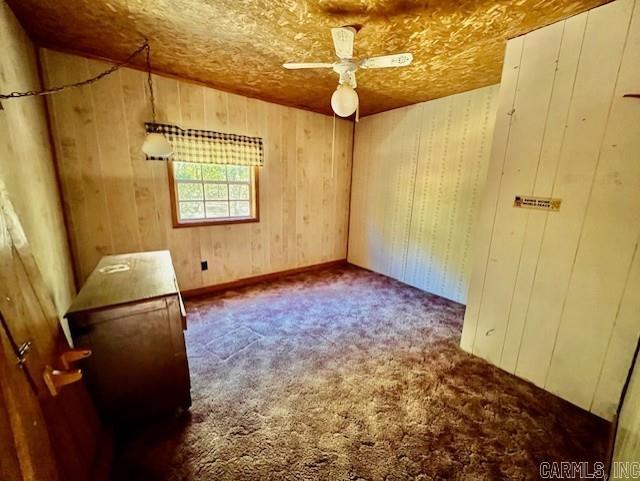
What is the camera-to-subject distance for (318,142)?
3998mm

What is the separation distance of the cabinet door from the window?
6.73 feet

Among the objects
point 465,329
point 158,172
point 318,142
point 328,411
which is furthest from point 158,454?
point 318,142

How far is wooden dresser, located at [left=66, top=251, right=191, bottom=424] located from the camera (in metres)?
1.25

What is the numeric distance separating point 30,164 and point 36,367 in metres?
1.60

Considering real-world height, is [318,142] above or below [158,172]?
above

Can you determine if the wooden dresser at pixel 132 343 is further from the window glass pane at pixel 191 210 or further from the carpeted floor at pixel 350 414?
the window glass pane at pixel 191 210

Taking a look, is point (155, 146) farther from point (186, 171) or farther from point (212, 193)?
point (212, 193)

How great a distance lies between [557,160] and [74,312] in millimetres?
2867

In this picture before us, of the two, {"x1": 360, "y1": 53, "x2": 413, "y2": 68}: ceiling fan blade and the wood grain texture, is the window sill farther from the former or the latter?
the wood grain texture

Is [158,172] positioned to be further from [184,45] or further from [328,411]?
[328,411]

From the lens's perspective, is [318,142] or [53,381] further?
[318,142]

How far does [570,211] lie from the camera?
165 centimetres

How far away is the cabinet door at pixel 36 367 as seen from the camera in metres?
0.73

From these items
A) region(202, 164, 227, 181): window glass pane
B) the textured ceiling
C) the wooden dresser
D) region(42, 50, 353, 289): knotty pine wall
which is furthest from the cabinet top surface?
the textured ceiling
